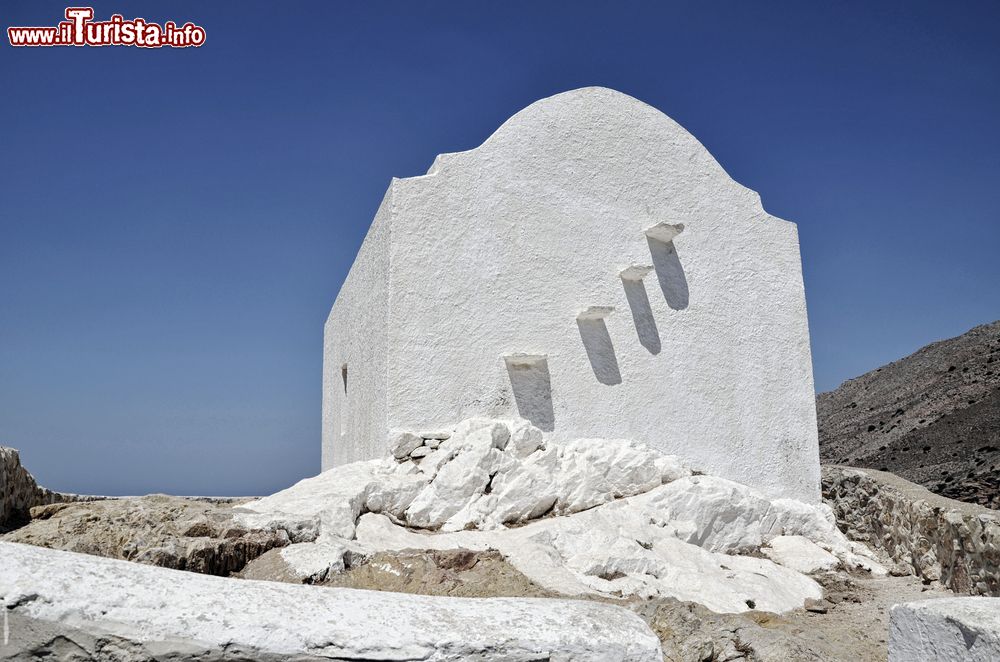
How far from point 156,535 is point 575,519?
385 centimetres

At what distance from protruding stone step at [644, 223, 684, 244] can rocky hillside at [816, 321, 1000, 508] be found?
8199mm

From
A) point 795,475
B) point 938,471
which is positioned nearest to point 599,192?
point 795,475

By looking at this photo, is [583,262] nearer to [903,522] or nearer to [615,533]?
[615,533]

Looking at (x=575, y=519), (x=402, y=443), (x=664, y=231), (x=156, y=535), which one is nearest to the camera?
(x=156, y=535)

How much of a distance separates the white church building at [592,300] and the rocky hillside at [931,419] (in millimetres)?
6398

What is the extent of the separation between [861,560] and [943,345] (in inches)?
734

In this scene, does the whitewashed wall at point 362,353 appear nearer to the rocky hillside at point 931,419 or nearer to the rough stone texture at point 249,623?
the rough stone texture at point 249,623

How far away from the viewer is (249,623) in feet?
7.32

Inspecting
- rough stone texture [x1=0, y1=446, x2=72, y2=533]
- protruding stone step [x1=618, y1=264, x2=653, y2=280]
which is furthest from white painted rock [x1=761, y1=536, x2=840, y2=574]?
rough stone texture [x1=0, y1=446, x2=72, y2=533]

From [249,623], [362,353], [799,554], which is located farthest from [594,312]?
[249,623]

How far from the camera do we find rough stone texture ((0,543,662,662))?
7.13 ft

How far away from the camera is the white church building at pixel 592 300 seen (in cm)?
937

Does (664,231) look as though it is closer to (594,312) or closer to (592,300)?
(592,300)

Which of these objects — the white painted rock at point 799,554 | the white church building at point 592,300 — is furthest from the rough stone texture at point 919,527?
the white painted rock at point 799,554
